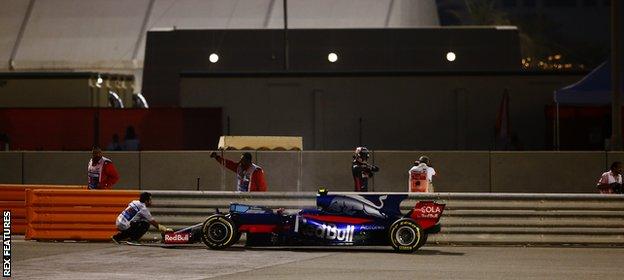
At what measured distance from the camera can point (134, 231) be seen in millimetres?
20719

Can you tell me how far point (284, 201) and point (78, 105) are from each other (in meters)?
22.0

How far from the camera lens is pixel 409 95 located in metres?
37.8

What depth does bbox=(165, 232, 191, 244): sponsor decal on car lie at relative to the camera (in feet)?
65.4

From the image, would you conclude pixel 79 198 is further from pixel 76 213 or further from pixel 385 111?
pixel 385 111

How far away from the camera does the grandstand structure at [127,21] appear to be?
62.7m

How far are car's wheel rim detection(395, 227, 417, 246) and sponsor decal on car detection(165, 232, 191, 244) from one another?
291cm

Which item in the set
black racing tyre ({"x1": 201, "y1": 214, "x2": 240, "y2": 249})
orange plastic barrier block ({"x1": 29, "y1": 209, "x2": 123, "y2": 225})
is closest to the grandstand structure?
orange plastic barrier block ({"x1": 29, "y1": 209, "x2": 123, "y2": 225})

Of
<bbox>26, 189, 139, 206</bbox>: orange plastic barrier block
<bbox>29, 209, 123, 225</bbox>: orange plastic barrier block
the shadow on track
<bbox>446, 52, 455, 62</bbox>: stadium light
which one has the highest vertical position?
<bbox>446, 52, 455, 62</bbox>: stadium light

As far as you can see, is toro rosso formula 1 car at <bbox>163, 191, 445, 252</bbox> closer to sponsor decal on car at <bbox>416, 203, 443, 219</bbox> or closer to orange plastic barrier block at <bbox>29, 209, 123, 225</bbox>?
sponsor decal on car at <bbox>416, 203, 443, 219</bbox>

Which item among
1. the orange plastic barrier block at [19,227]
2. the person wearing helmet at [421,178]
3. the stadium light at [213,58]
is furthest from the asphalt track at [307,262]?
the stadium light at [213,58]

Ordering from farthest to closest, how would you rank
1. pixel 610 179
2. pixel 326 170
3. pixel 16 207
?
pixel 326 170
pixel 16 207
pixel 610 179

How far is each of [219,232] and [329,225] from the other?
5.07 feet

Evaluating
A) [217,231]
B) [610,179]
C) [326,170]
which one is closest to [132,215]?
[217,231]

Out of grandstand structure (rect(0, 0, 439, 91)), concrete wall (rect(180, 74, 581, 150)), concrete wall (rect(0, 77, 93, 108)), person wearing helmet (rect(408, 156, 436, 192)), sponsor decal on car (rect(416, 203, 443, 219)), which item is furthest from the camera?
grandstand structure (rect(0, 0, 439, 91))
